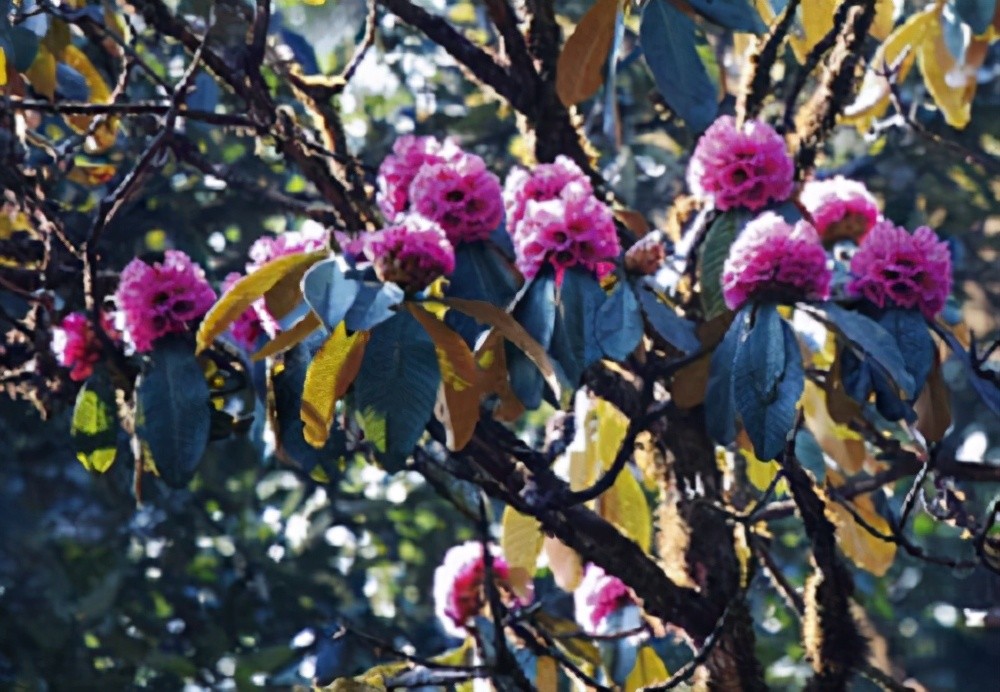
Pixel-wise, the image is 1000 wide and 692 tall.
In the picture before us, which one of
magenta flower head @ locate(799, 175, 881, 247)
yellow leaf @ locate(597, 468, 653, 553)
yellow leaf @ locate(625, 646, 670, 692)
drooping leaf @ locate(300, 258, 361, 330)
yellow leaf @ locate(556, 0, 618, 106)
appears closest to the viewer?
drooping leaf @ locate(300, 258, 361, 330)

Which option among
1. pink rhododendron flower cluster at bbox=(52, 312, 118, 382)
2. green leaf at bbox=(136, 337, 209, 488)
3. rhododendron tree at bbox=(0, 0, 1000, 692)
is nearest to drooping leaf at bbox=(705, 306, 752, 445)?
rhododendron tree at bbox=(0, 0, 1000, 692)

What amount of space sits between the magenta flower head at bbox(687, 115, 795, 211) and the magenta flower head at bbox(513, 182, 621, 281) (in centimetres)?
27

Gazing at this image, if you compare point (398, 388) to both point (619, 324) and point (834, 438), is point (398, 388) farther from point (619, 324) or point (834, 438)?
point (834, 438)

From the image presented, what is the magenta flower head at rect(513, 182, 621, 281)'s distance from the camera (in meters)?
1.64

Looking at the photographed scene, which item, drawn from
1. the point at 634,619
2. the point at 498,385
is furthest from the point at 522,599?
the point at 498,385

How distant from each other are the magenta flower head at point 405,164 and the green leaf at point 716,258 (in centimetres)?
30

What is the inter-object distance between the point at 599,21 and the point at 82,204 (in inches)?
78.4

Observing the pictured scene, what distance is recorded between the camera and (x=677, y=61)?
1733 millimetres

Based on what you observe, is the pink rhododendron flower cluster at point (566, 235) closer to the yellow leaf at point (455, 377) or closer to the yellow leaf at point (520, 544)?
the yellow leaf at point (455, 377)

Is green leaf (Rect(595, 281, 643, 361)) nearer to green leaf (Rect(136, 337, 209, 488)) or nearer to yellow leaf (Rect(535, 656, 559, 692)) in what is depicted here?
green leaf (Rect(136, 337, 209, 488))

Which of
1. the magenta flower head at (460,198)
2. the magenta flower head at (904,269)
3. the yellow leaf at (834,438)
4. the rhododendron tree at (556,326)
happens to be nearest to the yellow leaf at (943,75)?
the rhododendron tree at (556,326)

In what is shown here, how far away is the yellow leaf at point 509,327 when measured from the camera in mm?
1570

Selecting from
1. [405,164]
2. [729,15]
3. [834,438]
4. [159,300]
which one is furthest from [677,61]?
[834,438]

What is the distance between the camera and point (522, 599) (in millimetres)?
2334
